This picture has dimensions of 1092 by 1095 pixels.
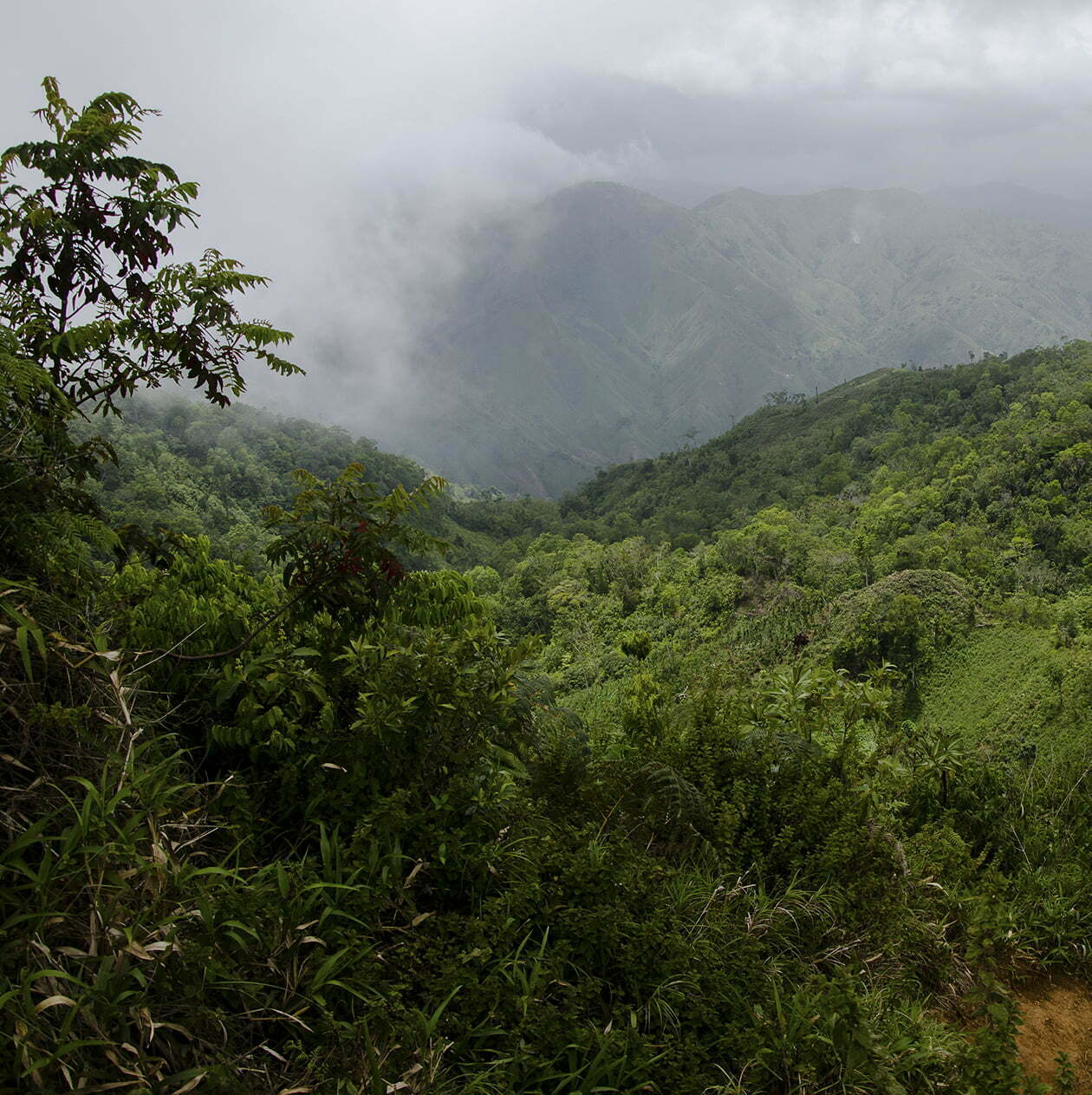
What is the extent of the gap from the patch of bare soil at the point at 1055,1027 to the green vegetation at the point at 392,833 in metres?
0.11

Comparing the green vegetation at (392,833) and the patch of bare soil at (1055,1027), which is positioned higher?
the green vegetation at (392,833)

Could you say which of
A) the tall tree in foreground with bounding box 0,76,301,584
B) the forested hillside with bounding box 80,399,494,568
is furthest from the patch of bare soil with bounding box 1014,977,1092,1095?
the forested hillside with bounding box 80,399,494,568

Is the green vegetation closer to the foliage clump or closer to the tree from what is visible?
the tree

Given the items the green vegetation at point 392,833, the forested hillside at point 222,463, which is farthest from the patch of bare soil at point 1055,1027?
the forested hillside at point 222,463

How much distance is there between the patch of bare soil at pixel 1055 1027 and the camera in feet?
8.82

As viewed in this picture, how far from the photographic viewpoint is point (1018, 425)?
26938mm

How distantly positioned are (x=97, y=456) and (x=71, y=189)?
43.6 inches

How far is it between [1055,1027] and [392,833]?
8.86ft

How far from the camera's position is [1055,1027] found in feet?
9.65

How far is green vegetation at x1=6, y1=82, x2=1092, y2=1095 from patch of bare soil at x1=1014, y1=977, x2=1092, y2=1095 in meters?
0.11

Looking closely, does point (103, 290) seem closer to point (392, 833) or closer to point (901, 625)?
point (392, 833)

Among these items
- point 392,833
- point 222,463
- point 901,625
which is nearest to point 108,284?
point 392,833

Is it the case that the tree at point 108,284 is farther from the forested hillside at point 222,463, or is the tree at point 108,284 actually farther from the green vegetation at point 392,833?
the forested hillside at point 222,463

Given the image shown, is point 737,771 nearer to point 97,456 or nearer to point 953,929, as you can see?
point 953,929
